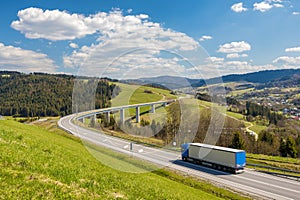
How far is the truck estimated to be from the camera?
3697cm

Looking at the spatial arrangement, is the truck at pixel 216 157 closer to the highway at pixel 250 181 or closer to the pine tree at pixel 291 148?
the highway at pixel 250 181

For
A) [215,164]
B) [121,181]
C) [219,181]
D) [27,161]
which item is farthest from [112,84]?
[215,164]

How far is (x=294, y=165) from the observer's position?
4159 centimetres

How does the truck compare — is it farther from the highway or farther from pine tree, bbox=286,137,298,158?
pine tree, bbox=286,137,298,158

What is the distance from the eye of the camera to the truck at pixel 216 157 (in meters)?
37.0

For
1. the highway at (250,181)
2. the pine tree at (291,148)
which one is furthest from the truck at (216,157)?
the pine tree at (291,148)

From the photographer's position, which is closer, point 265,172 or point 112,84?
point 112,84

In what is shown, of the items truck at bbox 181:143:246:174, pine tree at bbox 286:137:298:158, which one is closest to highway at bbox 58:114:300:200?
truck at bbox 181:143:246:174

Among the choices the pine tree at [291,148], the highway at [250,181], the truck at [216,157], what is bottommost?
the pine tree at [291,148]

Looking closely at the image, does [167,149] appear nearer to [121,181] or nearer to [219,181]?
[219,181]

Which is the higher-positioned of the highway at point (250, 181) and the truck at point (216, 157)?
the truck at point (216, 157)

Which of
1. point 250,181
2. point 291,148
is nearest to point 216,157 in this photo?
point 250,181

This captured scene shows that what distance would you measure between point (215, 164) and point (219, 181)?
6433mm

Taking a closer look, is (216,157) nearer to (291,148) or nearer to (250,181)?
(250,181)
